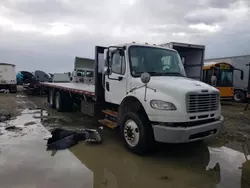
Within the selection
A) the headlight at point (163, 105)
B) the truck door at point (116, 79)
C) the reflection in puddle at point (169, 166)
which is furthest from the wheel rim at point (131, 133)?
the truck door at point (116, 79)

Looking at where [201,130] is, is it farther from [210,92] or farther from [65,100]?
[65,100]

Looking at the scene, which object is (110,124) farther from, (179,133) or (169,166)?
(179,133)

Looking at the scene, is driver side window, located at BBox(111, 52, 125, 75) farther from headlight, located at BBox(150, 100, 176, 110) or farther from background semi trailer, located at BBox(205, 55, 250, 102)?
background semi trailer, located at BBox(205, 55, 250, 102)

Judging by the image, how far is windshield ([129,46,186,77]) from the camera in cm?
533

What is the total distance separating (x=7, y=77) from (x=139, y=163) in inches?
742

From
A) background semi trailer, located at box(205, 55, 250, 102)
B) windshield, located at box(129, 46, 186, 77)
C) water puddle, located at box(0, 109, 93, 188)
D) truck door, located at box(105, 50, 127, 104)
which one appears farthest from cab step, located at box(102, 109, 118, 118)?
background semi trailer, located at box(205, 55, 250, 102)

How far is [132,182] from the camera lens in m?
3.76

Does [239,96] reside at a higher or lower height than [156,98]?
lower

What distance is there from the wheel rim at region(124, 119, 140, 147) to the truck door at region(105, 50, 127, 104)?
2.82ft

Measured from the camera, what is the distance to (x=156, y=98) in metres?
4.46

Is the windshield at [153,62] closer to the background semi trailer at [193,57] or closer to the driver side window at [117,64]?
the driver side window at [117,64]

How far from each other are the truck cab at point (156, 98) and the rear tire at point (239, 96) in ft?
43.7

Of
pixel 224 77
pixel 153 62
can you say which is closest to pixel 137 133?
pixel 153 62

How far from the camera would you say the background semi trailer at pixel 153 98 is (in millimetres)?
4328
